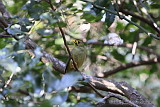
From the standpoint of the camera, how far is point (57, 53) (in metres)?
2.89

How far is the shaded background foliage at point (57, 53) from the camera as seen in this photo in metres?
0.97

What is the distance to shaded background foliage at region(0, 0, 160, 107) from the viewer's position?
0.97 m

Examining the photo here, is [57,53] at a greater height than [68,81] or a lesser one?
lesser

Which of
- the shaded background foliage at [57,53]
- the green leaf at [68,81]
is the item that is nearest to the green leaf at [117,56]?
the shaded background foliage at [57,53]

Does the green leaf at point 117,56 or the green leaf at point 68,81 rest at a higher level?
the green leaf at point 68,81

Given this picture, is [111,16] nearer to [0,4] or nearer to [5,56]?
[0,4]

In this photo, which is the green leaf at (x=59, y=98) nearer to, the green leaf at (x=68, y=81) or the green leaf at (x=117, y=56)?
the green leaf at (x=68, y=81)

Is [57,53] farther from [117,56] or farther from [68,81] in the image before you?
[68,81]

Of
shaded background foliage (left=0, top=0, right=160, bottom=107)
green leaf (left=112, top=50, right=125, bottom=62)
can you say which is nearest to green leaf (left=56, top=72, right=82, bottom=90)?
shaded background foliage (left=0, top=0, right=160, bottom=107)

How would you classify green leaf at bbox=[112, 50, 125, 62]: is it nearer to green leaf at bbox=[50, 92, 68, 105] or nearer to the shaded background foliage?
the shaded background foliage

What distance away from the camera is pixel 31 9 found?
159 cm

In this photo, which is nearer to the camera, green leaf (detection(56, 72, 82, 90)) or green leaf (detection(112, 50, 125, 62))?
green leaf (detection(56, 72, 82, 90))

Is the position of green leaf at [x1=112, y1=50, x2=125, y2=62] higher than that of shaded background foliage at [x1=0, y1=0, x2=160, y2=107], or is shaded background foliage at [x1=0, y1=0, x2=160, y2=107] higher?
shaded background foliage at [x1=0, y1=0, x2=160, y2=107]

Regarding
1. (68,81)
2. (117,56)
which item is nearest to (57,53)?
(117,56)
